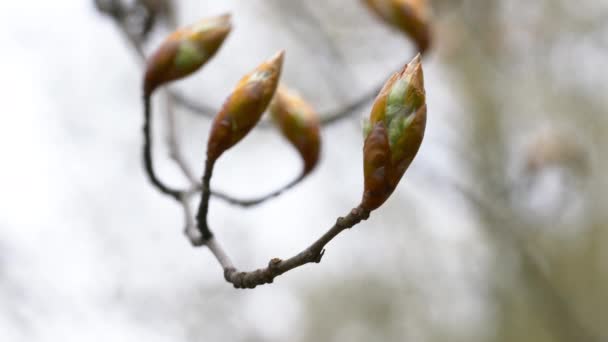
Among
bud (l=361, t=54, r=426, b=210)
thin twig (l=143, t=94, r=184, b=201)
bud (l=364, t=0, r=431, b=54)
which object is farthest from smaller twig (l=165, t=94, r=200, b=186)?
bud (l=361, t=54, r=426, b=210)

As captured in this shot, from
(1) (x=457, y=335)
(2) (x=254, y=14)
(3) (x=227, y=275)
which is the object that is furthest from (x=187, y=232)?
(1) (x=457, y=335)

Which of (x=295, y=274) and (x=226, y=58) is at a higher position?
(x=226, y=58)

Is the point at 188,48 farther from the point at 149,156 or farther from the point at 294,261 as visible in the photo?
the point at 294,261

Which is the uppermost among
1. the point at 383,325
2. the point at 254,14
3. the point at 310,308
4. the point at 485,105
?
the point at 485,105

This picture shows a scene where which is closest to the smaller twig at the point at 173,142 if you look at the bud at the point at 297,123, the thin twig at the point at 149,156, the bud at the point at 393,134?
the thin twig at the point at 149,156

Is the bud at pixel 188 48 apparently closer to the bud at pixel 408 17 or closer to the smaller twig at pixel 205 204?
the smaller twig at pixel 205 204

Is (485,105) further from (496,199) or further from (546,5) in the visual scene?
(496,199)
